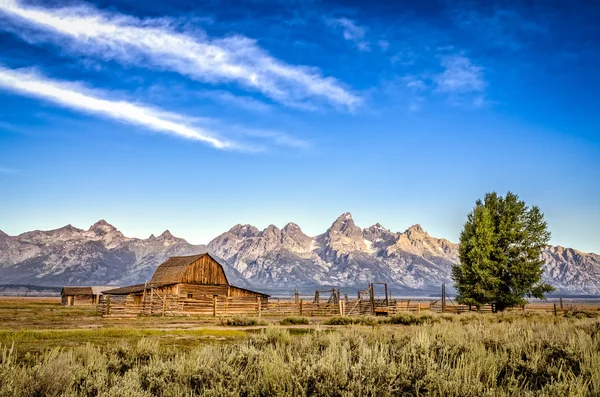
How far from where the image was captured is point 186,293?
54.1 metres

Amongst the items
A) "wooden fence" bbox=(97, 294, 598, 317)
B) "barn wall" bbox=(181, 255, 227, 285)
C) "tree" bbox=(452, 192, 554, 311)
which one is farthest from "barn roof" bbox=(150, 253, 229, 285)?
"tree" bbox=(452, 192, 554, 311)

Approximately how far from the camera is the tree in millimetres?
38750

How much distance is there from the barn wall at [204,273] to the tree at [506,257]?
104ft

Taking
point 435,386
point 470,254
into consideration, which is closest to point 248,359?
point 435,386

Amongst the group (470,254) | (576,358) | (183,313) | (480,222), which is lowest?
(183,313)

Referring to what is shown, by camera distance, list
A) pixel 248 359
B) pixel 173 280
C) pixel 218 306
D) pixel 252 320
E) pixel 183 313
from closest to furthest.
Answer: pixel 248 359 < pixel 252 320 < pixel 183 313 < pixel 218 306 < pixel 173 280

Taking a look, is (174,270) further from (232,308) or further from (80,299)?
(80,299)

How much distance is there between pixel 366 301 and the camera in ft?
155

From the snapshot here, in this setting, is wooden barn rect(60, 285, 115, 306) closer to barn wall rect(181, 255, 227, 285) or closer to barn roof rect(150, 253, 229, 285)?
barn roof rect(150, 253, 229, 285)

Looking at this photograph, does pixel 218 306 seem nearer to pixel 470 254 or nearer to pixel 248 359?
pixel 470 254

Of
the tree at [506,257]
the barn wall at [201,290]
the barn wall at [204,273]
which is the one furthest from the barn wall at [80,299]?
the tree at [506,257]

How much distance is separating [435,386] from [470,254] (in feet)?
118

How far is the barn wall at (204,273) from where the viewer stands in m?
55.2

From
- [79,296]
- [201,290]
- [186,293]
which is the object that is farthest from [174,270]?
[79,296]
